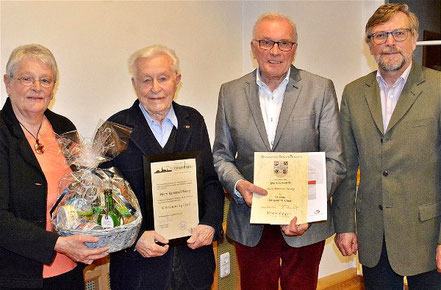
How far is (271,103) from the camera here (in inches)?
86.9

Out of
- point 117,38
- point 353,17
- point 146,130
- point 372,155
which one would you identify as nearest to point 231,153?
point 146,130

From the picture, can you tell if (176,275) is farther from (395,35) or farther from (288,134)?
(395,35)

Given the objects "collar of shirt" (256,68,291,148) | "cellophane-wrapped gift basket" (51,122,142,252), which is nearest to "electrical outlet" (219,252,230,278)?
"collar of shirt" (256,68,291,148)

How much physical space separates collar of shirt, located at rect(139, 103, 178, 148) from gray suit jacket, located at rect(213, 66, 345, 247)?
286 millimetres

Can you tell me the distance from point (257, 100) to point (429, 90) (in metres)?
0.73

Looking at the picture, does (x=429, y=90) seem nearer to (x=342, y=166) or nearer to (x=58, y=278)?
(x=342, y=166)

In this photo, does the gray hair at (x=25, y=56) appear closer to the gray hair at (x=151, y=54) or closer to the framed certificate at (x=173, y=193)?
the gray hair at (x=151, y=54)

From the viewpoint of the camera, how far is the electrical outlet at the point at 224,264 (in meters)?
3.22

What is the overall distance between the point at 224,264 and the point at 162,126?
4.83 feet

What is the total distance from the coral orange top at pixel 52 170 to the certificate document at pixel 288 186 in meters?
0.78

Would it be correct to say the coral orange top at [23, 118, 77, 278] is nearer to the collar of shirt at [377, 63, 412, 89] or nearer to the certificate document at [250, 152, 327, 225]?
the certificate document at [250, 152, 327, 225]

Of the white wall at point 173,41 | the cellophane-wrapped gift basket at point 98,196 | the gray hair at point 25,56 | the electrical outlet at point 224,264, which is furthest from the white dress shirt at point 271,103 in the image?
the electrical outlet at point 224,264

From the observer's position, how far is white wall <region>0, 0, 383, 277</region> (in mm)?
2578

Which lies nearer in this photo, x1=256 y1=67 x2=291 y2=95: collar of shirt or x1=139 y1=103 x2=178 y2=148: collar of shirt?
x1=139 y1=103 x2=178 y2=148: collar of shirt
